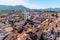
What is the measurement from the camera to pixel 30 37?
12484 mm

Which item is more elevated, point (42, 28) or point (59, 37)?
point (42, 28)

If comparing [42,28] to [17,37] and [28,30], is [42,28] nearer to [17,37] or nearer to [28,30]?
[28,30]

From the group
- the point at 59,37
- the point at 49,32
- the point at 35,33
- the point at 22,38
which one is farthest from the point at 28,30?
the point at 59,37

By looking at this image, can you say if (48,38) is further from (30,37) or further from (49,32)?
(30,37)

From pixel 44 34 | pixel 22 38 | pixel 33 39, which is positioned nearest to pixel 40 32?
pixel 44 34

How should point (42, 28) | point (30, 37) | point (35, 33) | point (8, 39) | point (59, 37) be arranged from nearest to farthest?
point (8, 39) → point (30, 37) → point (35, 33) → point (42, 28) → point (59, 37)

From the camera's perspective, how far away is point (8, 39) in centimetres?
1159

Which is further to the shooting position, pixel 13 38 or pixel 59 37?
pixel 59 37

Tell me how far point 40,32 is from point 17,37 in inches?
104

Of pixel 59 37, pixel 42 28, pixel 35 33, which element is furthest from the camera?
pixel 59 37

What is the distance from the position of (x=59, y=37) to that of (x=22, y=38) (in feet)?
17.2

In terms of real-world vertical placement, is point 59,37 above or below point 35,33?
below

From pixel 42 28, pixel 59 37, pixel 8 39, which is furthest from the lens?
pixel 59 37

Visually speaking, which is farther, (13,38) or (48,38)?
(48,38)
